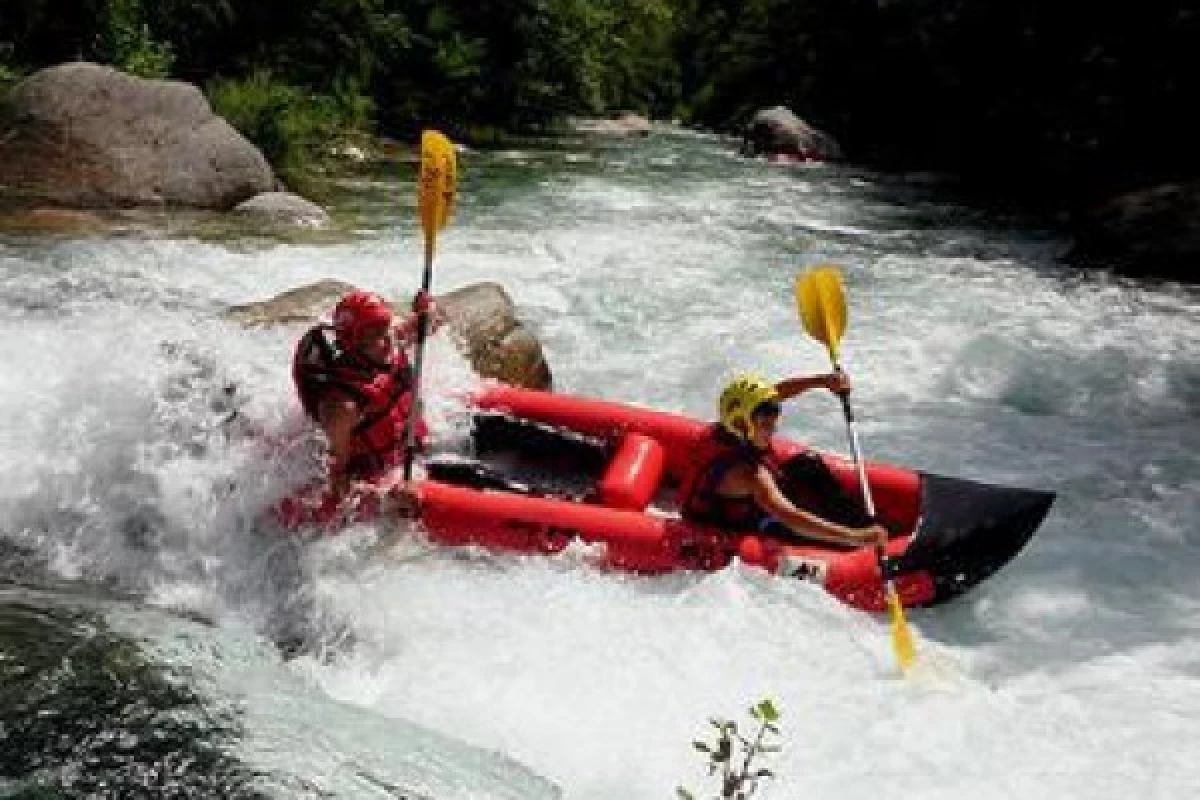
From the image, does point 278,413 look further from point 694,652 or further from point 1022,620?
point 1022,620

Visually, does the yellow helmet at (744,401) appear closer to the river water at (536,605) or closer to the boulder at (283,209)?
the river water at (536,605)

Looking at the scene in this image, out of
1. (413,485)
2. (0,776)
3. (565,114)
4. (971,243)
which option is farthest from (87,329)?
(565,114)

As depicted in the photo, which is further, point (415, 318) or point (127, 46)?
point (127, 46)

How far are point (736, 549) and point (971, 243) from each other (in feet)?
31.0

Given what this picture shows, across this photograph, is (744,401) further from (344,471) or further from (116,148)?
(116,148)

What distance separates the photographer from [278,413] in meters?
5.31

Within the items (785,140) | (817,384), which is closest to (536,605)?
(817,384)

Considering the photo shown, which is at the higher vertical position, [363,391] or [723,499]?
Result: [363,391]

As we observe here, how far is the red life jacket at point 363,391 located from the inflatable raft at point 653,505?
23 centimetres

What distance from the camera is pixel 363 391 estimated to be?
5.09 meters

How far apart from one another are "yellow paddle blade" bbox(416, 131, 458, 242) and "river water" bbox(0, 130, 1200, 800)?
27.7 inches

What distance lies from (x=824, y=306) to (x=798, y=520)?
1228mm

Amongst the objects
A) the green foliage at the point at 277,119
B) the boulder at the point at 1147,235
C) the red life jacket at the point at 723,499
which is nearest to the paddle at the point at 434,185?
the red life jacket at the point at 723,499

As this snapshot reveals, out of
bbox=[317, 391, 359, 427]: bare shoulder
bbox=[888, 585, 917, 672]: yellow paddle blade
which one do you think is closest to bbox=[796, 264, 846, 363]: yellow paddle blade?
bbox=[888, 585, 917, 672]: yellow paddle blade
